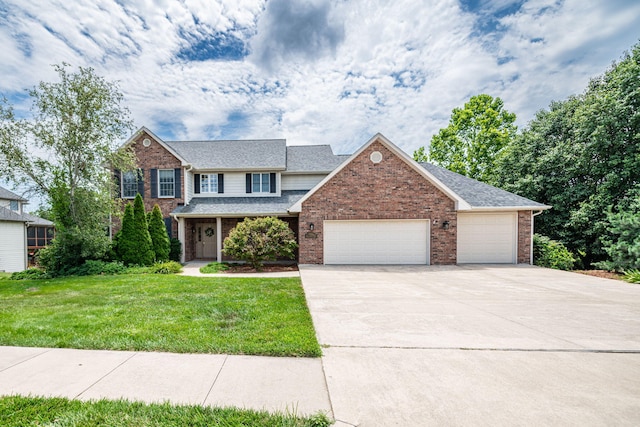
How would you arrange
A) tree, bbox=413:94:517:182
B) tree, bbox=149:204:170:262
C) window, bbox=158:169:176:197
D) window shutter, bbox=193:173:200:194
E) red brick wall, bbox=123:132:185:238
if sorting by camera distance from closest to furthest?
tree, bbox=149:204:170:262 < red brick wall, bbox=123:132:185:238 < window, bbox=158:169:176:197 < window shutter, bbox=193:173:200:194 < tree, bbox=413:94:517:182

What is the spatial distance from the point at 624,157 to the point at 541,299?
1081 cm

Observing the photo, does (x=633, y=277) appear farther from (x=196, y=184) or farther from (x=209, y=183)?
(x=196, y=184)

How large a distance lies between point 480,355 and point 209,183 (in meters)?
15.7

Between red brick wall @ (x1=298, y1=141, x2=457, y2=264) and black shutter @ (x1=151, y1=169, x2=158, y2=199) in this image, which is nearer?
red brick wall @ (x1=298, y1=141, x2=457, y2=264)

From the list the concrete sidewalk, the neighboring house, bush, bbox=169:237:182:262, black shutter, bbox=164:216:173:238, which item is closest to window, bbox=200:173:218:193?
black shutter, bbox=164:216:173:238

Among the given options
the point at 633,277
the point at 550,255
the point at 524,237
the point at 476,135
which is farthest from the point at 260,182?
the point at 476,135

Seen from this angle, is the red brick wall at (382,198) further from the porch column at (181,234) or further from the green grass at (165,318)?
the porch column at (181,234)

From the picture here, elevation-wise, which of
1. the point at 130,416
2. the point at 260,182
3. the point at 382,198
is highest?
the point at 260,182

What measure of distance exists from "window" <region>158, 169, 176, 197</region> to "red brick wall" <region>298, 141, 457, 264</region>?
809 centimetres

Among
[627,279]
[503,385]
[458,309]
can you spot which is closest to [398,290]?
Result: [458,309]

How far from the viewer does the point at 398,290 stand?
7.36 metres

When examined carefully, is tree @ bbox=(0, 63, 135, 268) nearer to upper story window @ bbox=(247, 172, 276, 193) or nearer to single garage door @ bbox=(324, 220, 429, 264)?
upper story window @ bbox=(247, 172, 276, 193)

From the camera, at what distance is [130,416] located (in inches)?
91.7

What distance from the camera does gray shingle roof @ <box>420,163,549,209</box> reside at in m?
11.9
